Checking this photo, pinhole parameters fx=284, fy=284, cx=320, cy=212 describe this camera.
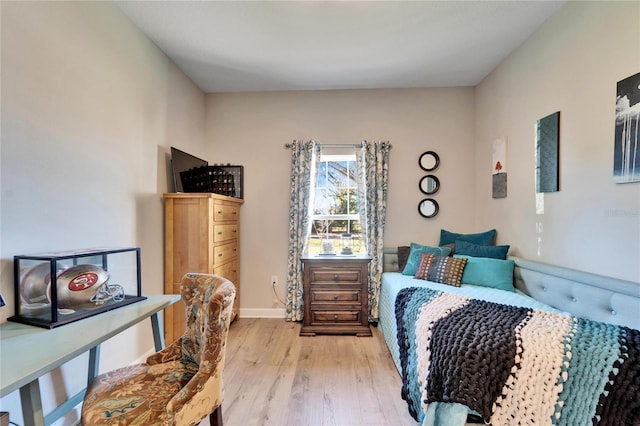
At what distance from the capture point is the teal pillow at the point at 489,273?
95.2 inches

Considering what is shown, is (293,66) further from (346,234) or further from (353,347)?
(353,347)

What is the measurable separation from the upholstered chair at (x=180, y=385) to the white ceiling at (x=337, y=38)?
6.45 ft

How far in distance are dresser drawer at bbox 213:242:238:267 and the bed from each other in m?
1.79

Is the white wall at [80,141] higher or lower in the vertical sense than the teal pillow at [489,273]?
higher

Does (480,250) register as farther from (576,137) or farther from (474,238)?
→ (576,137)

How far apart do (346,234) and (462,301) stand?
69.5 inches

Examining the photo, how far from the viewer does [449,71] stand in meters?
2.98

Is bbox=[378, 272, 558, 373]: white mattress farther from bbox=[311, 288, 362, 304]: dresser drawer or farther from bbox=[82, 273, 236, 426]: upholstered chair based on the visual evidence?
bbox=[82, 273, 236, 426]: upholstered chair

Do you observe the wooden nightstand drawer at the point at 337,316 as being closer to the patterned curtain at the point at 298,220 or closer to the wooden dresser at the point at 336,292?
the wooden dresser at the point at 336,292

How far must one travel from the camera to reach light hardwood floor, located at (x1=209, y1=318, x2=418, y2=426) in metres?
1.75

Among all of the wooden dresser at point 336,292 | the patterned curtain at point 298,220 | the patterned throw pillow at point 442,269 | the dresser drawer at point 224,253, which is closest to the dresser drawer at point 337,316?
the wooden dresser at point 336,292

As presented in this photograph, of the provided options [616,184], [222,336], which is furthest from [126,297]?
[616,184]

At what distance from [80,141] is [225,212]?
137 centimetres

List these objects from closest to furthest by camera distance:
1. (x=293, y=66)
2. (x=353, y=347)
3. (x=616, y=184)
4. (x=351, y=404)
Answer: (x=616, y=184) < (x=351, y=404) < (x=353, y=347) < (x=293, y=66)
